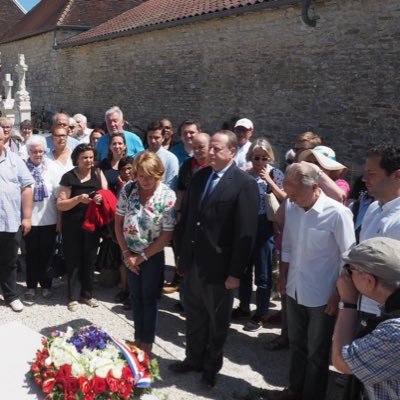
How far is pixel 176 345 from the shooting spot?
14.7 ft

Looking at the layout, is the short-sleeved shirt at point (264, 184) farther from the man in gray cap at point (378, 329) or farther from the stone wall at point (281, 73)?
the stone wall at point (281, 73)

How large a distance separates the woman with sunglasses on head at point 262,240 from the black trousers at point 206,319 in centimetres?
88

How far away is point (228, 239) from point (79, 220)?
2.10 m

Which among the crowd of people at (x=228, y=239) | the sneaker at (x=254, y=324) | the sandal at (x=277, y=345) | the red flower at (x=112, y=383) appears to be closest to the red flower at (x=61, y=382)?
the red flower at (x=112, y=383)

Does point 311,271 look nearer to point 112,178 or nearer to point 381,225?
point 381,225

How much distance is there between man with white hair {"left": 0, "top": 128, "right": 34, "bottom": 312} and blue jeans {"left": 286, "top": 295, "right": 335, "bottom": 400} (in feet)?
9.56

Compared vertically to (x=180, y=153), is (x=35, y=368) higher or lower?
lower

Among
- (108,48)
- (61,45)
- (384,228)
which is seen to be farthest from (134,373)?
(61,45)

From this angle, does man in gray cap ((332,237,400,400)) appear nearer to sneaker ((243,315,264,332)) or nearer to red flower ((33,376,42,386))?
red flower ((33,376,42,386))

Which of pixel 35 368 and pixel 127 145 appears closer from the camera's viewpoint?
pixel 35 368

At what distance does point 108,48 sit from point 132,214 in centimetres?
1540

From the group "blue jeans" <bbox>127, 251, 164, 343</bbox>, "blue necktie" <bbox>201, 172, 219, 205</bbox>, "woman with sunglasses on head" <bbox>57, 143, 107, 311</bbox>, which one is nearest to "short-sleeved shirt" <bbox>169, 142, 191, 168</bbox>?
"woman with sunglasses on head" <bbox>57, 143, 107, 311</bbox>

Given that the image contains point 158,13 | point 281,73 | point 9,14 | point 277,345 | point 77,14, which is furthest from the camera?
point 9,14

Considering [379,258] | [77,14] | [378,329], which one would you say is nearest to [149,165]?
[379,258]
